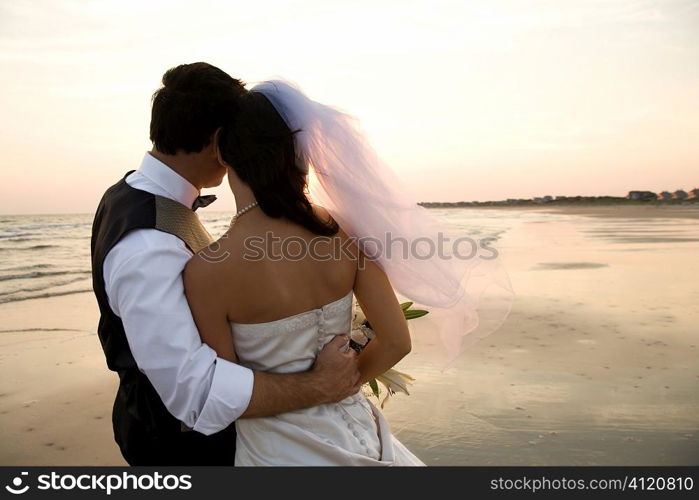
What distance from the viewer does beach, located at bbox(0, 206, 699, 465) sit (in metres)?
4.17

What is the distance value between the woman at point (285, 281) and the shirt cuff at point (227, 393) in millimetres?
59

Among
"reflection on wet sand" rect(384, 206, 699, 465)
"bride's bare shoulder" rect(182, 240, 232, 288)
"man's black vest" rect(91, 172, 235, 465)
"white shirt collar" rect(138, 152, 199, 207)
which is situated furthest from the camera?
"reflection on wet sand" rect(384, 206, 699, 465)

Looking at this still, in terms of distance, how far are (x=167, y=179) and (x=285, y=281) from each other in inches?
29.8

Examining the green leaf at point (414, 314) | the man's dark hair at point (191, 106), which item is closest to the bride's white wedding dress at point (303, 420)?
the green leaf at point (414, 314)

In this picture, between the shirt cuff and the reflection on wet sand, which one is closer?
the shirt cuff

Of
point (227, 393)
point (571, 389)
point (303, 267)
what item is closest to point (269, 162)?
point (303, 267)

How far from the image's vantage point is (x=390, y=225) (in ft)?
7.77

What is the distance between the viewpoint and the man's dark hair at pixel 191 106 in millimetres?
2348

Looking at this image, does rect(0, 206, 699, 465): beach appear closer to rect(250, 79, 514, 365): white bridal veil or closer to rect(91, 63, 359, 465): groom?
rect(250, 79, 514, 365): white bridal veil

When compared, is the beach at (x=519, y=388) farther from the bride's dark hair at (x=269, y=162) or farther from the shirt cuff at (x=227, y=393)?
the shirt cuff at (x=227, y=393)

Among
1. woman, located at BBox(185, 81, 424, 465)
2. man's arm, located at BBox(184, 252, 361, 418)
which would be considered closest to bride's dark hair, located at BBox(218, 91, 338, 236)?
woman, located at BBox(185, 81, 424, 465)

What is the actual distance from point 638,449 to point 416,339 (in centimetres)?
297

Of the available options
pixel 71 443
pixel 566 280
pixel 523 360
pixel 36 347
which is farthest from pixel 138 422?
pixel 566 280

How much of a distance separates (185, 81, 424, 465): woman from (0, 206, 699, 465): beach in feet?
2.20
